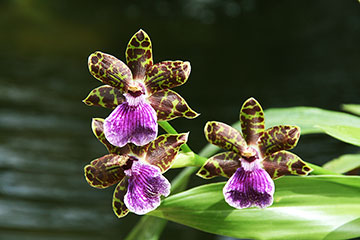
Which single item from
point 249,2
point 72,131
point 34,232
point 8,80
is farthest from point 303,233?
point 249,2

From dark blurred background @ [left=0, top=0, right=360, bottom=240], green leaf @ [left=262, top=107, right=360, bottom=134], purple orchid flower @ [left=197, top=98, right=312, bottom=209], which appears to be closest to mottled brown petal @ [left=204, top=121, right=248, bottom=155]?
purple orchid flower @ [left=197, top=98, right=312, bottom=209]

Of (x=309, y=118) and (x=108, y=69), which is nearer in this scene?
(x=108, y=69)

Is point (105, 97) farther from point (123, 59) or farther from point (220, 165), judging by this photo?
point (123, 59)

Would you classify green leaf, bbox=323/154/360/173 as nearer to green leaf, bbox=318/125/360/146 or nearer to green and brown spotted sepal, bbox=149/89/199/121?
green leaf, bbox=318/125/360/146

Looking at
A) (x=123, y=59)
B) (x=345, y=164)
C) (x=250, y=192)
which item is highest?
(x=123, y=59)

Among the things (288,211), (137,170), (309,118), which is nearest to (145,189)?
(137,170)

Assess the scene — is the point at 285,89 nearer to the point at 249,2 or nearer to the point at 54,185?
the point at 54,185
